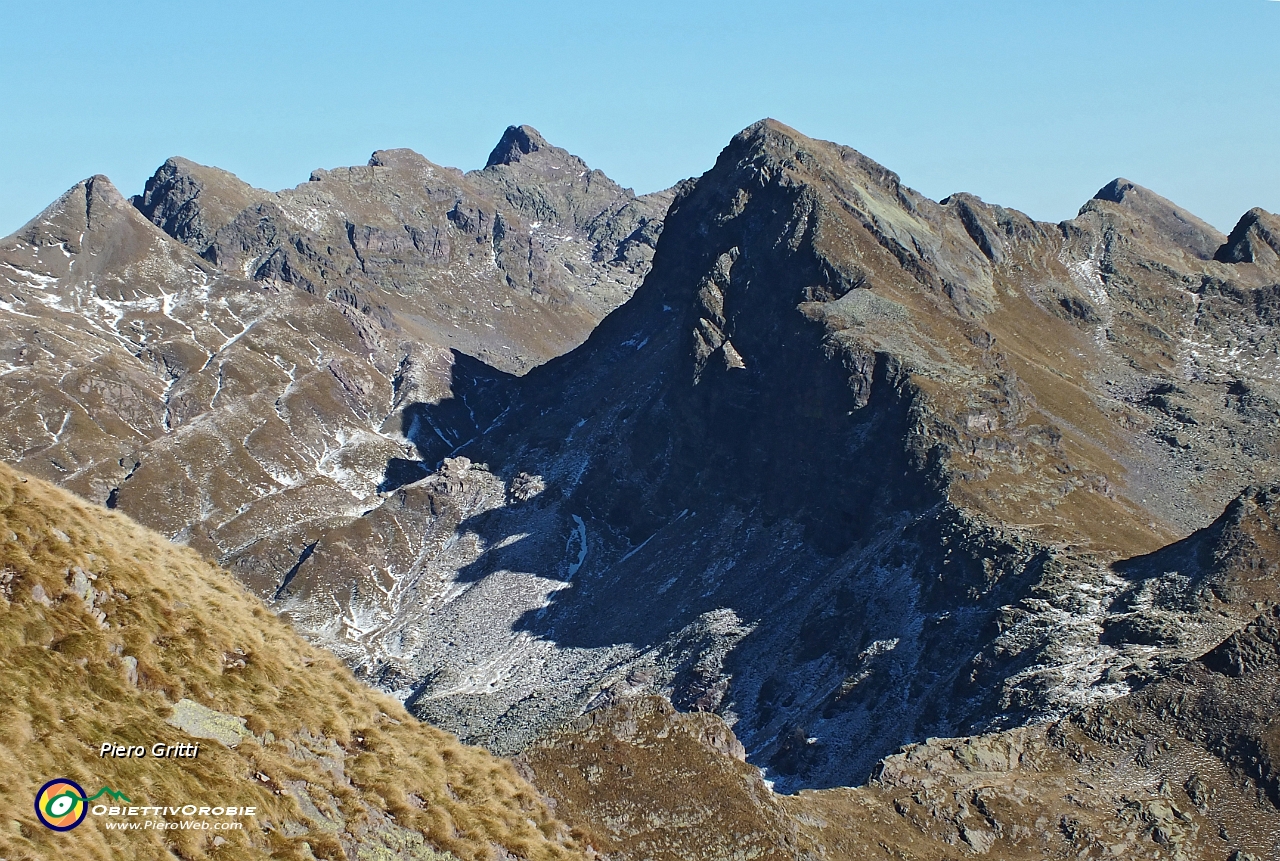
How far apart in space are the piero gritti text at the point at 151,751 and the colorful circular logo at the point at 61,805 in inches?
71.5

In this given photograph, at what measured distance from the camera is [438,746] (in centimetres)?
4762

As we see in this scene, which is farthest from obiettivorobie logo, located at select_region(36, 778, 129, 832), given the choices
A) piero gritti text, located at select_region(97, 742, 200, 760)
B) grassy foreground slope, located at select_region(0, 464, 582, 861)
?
piero gritti text, located at select_region(97, 742, 200, 760)

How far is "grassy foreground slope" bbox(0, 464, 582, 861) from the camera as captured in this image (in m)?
33.7

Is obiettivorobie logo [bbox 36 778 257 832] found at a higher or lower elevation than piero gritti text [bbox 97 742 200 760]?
lower

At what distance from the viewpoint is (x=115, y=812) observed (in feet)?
108

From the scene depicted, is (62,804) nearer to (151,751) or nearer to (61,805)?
(61,805)

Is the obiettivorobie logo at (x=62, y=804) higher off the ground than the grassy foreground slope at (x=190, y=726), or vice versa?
the grassy foreground slope at (x=190, y=726)

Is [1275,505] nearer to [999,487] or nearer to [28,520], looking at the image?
[999,487]

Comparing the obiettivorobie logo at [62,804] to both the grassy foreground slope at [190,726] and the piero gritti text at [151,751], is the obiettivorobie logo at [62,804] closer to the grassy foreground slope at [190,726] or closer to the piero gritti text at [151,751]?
the grassy foreground slope at [190,726]

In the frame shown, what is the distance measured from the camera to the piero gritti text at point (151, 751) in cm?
3453

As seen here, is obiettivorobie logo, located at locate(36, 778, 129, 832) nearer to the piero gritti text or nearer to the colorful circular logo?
the colorful circular logo

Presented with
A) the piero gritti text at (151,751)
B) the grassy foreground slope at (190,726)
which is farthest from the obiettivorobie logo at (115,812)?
the piero gritti text at (151,751)

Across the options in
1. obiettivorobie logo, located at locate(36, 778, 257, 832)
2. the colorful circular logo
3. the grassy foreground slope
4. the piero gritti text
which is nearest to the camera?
the colorful circular logo

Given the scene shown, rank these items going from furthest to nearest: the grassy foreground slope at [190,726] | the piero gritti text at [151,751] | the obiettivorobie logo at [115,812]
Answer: the piero gritti text at [151,751] < the grassy foreground slope at [190,726] < the obiettivorobie logo at [115,812]
